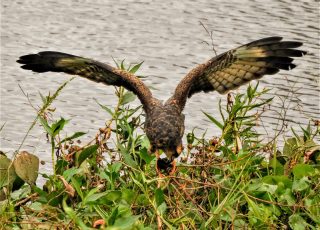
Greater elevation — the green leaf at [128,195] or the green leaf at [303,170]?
the green leaf at [128,195]

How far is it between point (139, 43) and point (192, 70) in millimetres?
5500

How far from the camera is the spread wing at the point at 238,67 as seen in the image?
20.5 ft

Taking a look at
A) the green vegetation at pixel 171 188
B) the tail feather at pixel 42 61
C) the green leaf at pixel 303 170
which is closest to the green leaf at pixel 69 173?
the green vegetation at pixel 171 188

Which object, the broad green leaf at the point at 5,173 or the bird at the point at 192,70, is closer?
the broad green leaf at the point at 5,173

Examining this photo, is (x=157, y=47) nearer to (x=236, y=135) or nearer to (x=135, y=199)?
(x=236, y=135)

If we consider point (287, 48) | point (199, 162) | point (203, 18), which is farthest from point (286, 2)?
point (199, 162)

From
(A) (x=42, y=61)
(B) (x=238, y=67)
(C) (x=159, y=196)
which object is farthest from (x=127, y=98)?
(C) (x=159, y=196)

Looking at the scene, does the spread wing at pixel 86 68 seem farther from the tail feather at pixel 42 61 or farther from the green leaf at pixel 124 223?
the green leaf at pixel 124 223

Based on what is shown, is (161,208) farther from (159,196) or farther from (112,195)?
(112,195)

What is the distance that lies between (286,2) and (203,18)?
1.53 metres

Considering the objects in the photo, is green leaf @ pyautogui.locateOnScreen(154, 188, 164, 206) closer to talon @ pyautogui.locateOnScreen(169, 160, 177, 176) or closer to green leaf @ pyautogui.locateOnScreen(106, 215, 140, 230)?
talon @ pyautogui.locateOnScreen(169, 160, 177, 176)

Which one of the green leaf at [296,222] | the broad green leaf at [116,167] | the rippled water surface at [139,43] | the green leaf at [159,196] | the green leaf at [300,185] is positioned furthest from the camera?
the rippled water surface at [139,43]

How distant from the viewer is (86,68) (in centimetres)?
663

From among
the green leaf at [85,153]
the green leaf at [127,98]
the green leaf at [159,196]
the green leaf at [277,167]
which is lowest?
the green leaf at [277,167]
